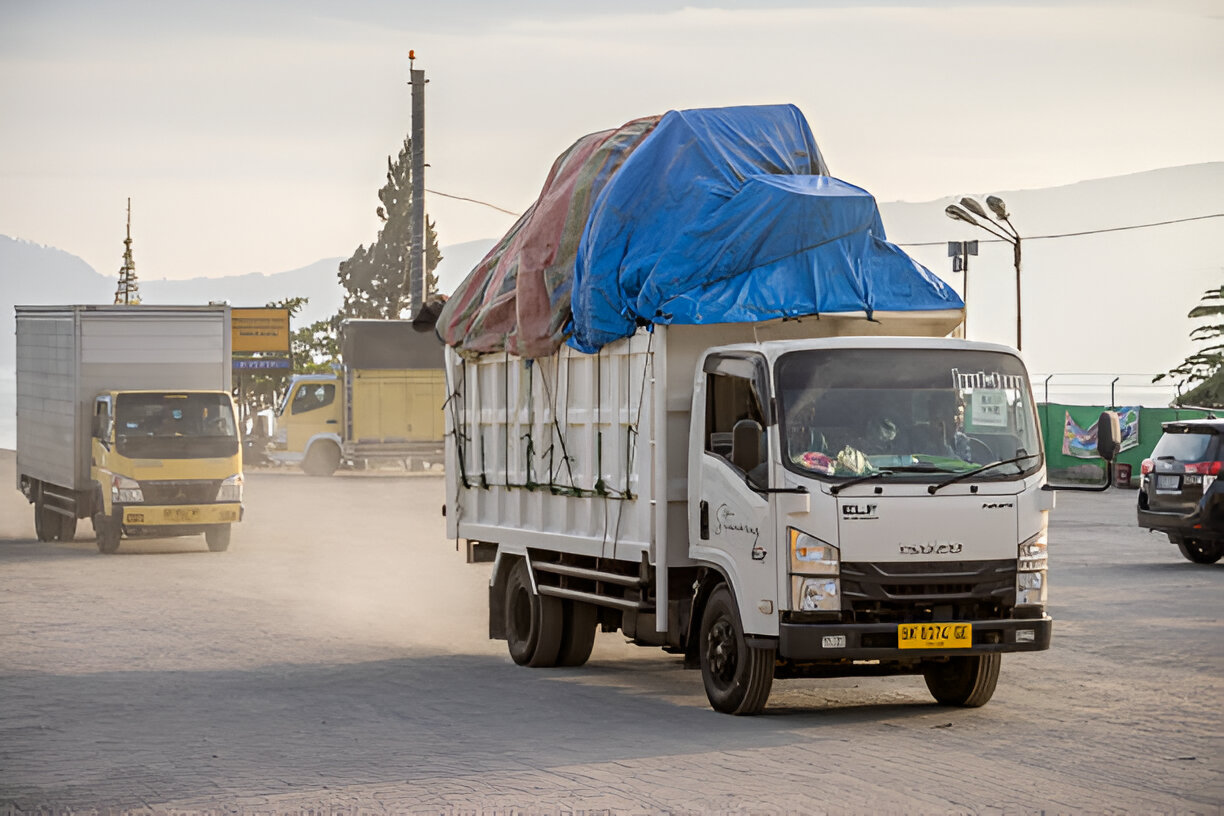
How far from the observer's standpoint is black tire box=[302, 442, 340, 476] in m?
48.9

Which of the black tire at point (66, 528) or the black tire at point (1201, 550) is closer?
the black tire at point (1201, 550)

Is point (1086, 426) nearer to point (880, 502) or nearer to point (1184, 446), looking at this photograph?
point (1184, 446)

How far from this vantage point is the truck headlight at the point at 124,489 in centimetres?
2434

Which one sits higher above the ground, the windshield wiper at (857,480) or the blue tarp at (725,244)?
the blue tarp at (725,244)

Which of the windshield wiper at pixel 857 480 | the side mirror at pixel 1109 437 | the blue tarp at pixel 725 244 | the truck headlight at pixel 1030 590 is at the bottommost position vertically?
the truck headlight at pixel 1030 590

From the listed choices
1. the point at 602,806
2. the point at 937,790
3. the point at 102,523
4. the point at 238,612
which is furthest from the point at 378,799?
the point at 102,523

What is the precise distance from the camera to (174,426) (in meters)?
25.0

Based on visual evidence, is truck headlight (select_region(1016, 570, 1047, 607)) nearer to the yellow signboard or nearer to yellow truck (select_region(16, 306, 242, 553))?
yellow truck (select_region(16, 306, 242, 553))

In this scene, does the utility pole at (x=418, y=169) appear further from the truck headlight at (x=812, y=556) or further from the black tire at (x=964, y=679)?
the truck headlight at (x=812, y=556)

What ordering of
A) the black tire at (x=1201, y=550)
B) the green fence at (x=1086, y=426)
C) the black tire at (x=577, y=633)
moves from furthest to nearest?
the green fence at (x=1086, y=426), the black tire at (x=1201, y=550), the black tire at (x=577, y=633)

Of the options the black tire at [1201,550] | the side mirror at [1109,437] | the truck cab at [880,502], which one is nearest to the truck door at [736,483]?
the truck cab at [880,502]

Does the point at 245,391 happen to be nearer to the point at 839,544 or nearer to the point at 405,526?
the point at 405,526

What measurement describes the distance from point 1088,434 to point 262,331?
130 ft

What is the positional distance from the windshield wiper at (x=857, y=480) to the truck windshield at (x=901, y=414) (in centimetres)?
2
